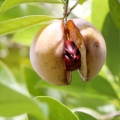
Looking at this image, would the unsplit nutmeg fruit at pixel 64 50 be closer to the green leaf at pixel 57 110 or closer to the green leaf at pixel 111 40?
the green leaf at pixel 57 110

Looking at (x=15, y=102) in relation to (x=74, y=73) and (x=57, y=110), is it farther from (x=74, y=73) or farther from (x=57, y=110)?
(x=74, y=73)

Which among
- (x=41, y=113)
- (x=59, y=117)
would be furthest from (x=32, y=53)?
(x=41, y=113)

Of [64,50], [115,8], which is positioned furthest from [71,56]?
[115,8]

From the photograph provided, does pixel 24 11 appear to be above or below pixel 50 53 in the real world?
below

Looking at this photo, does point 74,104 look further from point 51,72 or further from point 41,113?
point 41,113

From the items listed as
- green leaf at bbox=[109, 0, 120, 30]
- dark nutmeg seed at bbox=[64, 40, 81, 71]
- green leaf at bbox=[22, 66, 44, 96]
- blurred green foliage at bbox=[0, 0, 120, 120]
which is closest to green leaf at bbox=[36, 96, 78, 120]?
blurred green foliage at bbox=[0, 0, 120, 120]
